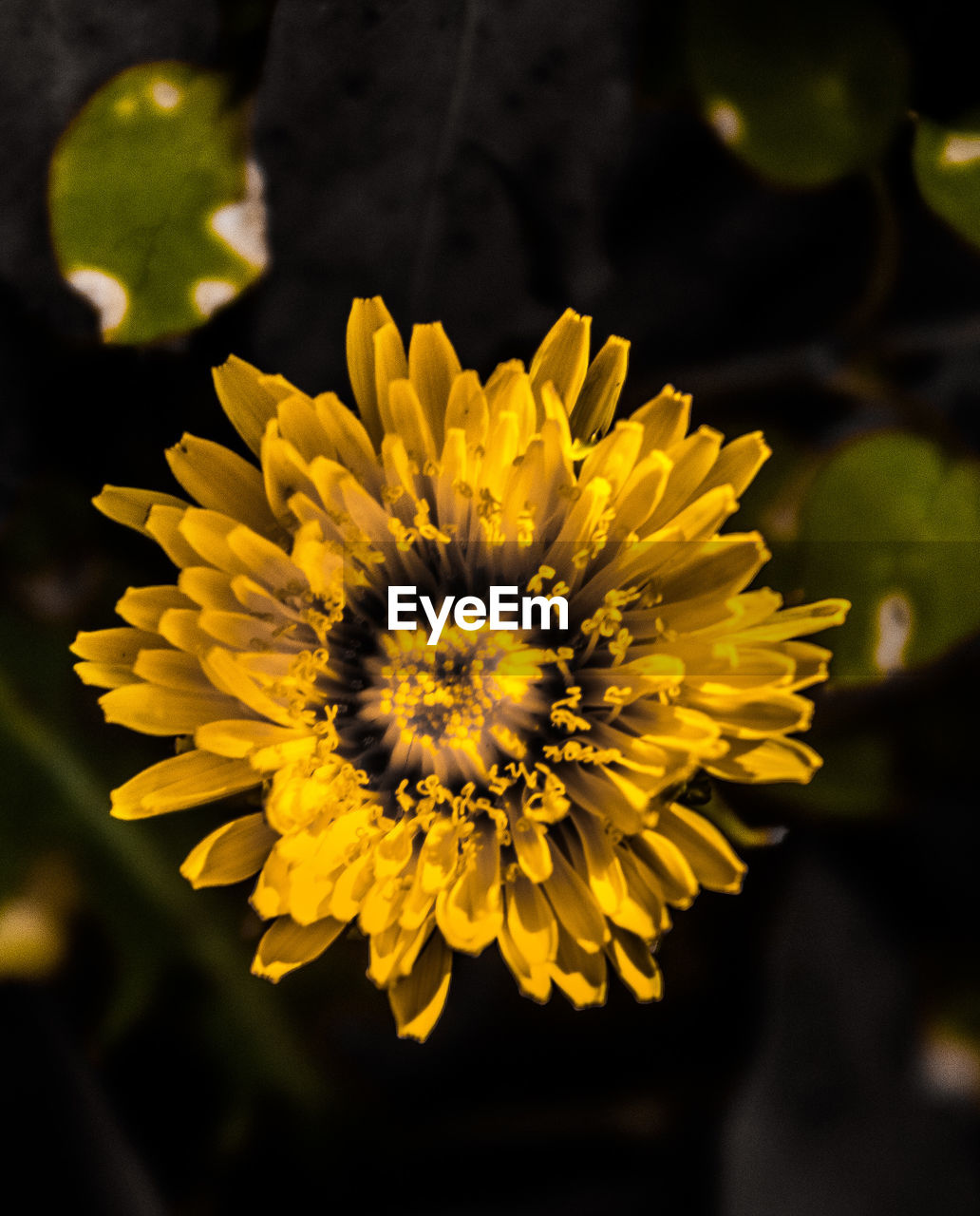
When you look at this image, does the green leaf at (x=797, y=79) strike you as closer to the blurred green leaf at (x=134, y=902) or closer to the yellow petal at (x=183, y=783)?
the yellow petal at (x=183, y=783)

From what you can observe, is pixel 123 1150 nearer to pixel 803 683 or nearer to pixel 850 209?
pixel 803 683

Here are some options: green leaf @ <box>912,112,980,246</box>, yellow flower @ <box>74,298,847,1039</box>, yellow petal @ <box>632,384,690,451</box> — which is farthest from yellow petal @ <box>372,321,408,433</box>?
green leaf @ <box>912,112,980,246</box>

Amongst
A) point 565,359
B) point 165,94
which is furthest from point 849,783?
point 165,94

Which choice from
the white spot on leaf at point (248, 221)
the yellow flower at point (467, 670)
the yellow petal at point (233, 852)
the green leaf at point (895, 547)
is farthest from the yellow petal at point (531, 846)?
the white spot on leaf at point (248, 221)

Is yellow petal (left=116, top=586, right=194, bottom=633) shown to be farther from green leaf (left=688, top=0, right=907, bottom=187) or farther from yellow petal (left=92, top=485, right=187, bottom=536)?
green leaf (left=688, top=0, right=907, bottom=187)

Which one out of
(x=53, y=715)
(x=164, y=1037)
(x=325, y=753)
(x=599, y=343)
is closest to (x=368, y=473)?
(x=325, y=753)
